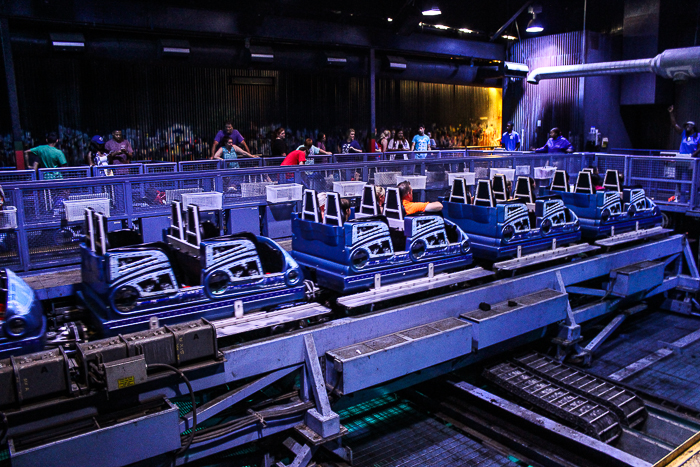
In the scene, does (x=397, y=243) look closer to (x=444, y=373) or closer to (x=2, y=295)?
(x=444, y=373)

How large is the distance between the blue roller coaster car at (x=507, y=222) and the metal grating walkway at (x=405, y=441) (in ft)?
6.09

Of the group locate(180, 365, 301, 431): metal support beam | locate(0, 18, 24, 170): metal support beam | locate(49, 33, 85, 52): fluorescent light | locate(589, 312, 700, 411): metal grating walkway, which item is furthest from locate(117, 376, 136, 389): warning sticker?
locate(49, 33, 85, 52): fluorescent light

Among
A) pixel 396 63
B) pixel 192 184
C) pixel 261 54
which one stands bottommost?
pixel 192 184

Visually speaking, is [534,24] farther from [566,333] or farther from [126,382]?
[126,382]

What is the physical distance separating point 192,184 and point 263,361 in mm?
3384

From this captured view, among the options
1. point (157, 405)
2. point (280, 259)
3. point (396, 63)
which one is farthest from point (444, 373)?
point (396, 63)

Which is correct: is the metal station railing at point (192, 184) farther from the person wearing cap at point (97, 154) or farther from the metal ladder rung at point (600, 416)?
the metal ladder rung at point (600, 416)

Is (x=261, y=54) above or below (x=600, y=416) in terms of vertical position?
above

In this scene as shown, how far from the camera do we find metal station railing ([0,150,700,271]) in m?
4.91

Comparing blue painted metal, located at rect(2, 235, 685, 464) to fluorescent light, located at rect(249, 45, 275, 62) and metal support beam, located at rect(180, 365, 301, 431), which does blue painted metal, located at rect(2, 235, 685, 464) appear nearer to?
metal support beam, located at rect(180, 365, 301, 431)

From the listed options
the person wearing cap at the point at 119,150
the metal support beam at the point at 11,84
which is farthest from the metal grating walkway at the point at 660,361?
the metal support beam at the point at 11,84

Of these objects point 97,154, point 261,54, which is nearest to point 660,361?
point 261,54

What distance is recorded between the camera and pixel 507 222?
18.0 feet

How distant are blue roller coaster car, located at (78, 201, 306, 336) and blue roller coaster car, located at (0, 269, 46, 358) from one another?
1.31 feet
